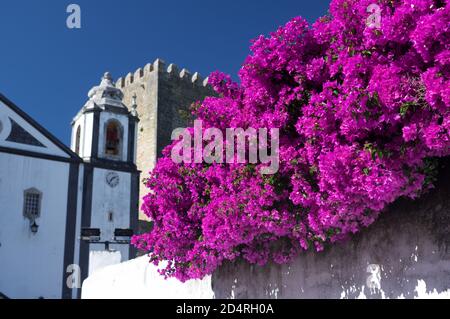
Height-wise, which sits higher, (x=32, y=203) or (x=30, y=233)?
(x=32, y=203)

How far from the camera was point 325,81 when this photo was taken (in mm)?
5336

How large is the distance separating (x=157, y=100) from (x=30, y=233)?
16.7 m

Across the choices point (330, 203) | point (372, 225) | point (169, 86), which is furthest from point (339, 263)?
point (169, 86)

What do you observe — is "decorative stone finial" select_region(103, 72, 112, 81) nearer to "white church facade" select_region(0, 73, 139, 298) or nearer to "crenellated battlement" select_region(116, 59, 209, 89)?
"white church facade" select_region(0, 73, 139, 298)

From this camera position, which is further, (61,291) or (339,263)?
(61,291)

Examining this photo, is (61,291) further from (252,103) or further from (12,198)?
(252,103)

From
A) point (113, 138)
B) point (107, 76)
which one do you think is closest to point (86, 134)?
point (113, 138)

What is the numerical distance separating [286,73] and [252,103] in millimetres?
469

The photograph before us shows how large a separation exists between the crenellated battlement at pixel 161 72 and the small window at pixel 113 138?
42.0 feet

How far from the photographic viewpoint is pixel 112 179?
21719 mm

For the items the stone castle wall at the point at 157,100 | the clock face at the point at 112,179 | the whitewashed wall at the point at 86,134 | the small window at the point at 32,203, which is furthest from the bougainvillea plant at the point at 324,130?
the stone castle wall at the point at 157,100

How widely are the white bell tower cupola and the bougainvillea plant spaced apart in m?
15.9

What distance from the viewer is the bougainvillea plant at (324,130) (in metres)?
4.34

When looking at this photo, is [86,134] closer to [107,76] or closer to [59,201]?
[59,201]
